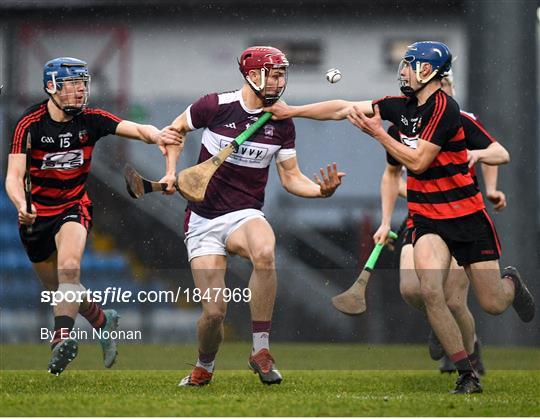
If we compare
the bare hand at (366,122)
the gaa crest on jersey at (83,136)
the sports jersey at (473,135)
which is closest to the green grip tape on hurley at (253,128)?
the bare hand at (366,122)

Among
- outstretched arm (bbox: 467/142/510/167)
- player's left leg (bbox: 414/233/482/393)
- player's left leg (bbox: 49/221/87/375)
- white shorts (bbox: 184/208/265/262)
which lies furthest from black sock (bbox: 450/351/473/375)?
player's left leg (bbox: 49/221/87/375)

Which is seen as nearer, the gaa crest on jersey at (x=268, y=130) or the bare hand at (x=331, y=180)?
the bare hand at (x=331, y=180)

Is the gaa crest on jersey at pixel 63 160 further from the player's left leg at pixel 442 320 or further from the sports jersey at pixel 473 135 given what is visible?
the player's left leg at pixel 442 320

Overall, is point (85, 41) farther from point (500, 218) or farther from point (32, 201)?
point (32, 201)

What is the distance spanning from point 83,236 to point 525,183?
5.07 meters

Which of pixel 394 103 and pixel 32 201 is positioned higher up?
A: pixel 394 103

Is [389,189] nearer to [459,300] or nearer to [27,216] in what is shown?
[459,300]

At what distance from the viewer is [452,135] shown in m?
6.75

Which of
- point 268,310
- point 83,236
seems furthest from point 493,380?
point 83,236

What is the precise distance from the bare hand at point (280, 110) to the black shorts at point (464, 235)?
0.89 metres

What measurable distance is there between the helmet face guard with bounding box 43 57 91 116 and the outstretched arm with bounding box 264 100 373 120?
107cm

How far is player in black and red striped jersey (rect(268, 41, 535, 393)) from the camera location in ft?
21.6

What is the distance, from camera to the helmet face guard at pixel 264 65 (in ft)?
23.0

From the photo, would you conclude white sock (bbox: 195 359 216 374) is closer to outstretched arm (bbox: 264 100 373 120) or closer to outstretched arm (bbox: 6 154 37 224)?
outstretched arm (bbox: 6 154 37 224)
